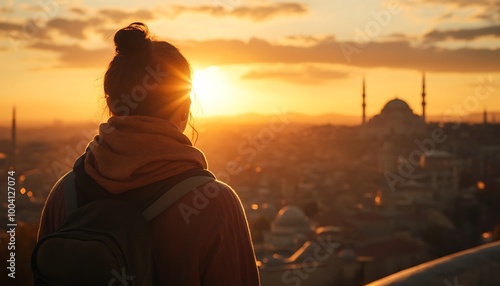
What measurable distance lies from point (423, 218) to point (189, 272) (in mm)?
24896

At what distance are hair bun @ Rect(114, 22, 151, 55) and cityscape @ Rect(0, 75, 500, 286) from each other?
21.5 feet

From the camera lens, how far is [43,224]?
1.13 metres

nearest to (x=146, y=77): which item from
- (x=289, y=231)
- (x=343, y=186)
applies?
(x=289, y=231)

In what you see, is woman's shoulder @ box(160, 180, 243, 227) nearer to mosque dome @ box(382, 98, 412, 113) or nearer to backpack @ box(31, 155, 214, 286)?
backpack @ box(31, 155, 214, 286)

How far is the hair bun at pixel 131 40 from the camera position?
3.58 ft

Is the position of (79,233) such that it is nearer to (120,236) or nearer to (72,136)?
(120,236)

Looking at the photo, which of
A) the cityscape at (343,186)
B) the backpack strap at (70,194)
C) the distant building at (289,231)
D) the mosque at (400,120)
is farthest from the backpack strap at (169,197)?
the mosque at (400,120)

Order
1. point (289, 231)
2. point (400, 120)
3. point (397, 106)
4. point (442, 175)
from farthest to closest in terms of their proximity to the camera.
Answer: point (400, 120)
point (397, 106)
point (442, 175)
point (289, 231)

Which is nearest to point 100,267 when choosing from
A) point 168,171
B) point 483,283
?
point 168,171

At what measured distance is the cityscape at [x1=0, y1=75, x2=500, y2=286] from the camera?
663 inches

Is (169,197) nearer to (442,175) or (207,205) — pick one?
(207,205)

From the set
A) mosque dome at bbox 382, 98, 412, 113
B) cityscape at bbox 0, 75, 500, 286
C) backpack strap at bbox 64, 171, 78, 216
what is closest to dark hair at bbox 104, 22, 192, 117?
backpack strap at bbox 64, 171, 78, 216

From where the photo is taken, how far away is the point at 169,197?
1.02 metres

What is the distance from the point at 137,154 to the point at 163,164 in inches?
1.6
